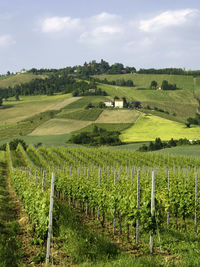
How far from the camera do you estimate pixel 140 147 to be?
211ft

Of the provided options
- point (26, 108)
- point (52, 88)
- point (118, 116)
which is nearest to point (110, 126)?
point (118, 116)

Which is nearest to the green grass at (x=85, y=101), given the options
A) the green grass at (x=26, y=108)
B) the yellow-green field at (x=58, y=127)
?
the green grass at (x=26, y=108)

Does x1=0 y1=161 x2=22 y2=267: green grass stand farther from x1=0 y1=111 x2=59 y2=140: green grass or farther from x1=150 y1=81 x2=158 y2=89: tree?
x1=150 y1=81 x2=158 y2=89: tree

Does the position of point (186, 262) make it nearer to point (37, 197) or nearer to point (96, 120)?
point (37, 197)

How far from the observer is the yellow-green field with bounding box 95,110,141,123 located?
3713 inches

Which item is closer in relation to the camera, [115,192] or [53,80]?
[115,192]

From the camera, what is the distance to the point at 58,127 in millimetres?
92562

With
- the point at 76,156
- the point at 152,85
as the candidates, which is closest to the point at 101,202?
the point at 76,156

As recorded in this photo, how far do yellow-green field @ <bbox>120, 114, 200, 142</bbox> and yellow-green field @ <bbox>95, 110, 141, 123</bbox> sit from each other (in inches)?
156

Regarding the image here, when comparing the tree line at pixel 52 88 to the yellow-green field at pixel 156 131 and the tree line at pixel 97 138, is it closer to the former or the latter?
the yellow-green field at pixel 156 131

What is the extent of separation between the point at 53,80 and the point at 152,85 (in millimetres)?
52325

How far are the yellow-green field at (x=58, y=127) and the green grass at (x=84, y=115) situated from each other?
10.2ft

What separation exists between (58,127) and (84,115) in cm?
1302

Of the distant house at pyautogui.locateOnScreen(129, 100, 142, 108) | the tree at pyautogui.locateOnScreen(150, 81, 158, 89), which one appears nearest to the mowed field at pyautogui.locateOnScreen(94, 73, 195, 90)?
the tree at pyautogui.locateOnScreen(150, 81, 158, 89)
